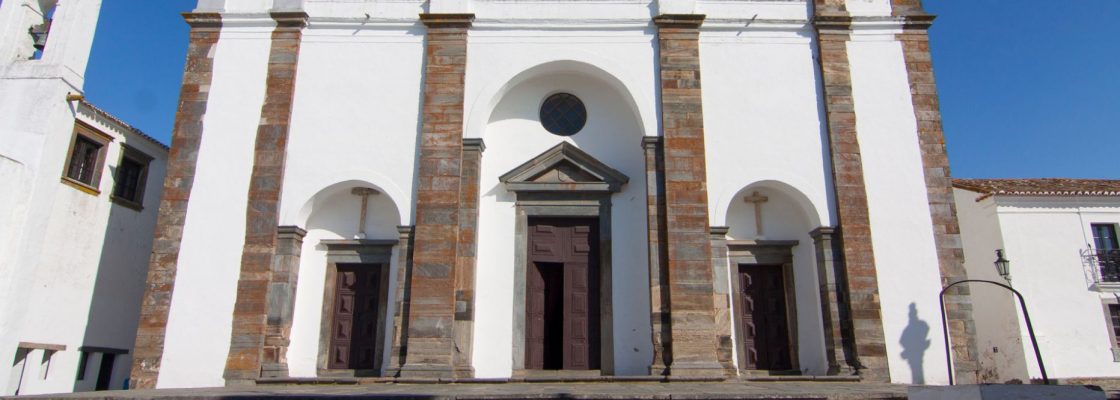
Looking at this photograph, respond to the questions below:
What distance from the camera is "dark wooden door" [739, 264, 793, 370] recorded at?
1071 centimetres

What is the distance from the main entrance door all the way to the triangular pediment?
1.82 feet

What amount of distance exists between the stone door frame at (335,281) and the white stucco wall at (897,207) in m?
7.22

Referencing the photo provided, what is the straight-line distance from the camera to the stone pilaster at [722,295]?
997 centimetres

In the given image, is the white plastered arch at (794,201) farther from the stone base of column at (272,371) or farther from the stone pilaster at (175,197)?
the stone pilaster at (175,197)

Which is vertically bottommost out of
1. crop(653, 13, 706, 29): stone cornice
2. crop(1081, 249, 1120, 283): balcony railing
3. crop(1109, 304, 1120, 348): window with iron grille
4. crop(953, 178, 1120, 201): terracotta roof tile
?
crop(1109, 304, 1120, 348): window with iron grille

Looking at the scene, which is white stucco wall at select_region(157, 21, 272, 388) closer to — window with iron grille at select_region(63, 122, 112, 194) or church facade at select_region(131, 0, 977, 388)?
church facade at select_region(131, 0, 977, 388)

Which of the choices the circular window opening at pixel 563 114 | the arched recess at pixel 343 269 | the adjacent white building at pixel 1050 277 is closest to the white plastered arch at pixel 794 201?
the circular window opening at pixel 563 114

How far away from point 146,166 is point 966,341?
45.6ft

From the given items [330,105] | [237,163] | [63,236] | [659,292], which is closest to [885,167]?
[659,292]

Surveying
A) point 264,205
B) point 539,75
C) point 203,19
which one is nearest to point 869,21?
point 539,75

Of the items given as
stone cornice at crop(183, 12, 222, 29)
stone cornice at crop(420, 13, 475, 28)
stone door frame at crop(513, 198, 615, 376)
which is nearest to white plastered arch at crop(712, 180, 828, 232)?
stone door frame at crop(513, 198, 615, 376)

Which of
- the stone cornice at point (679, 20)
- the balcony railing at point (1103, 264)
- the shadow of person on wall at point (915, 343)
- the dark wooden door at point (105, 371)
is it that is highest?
the stone cornice at point (679, 20)

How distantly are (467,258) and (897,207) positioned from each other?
6.33 meters

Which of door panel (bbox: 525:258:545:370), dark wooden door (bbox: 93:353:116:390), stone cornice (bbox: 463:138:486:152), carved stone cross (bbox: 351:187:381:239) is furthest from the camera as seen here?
dark wooden door (bbox: 93:353:116:390)
